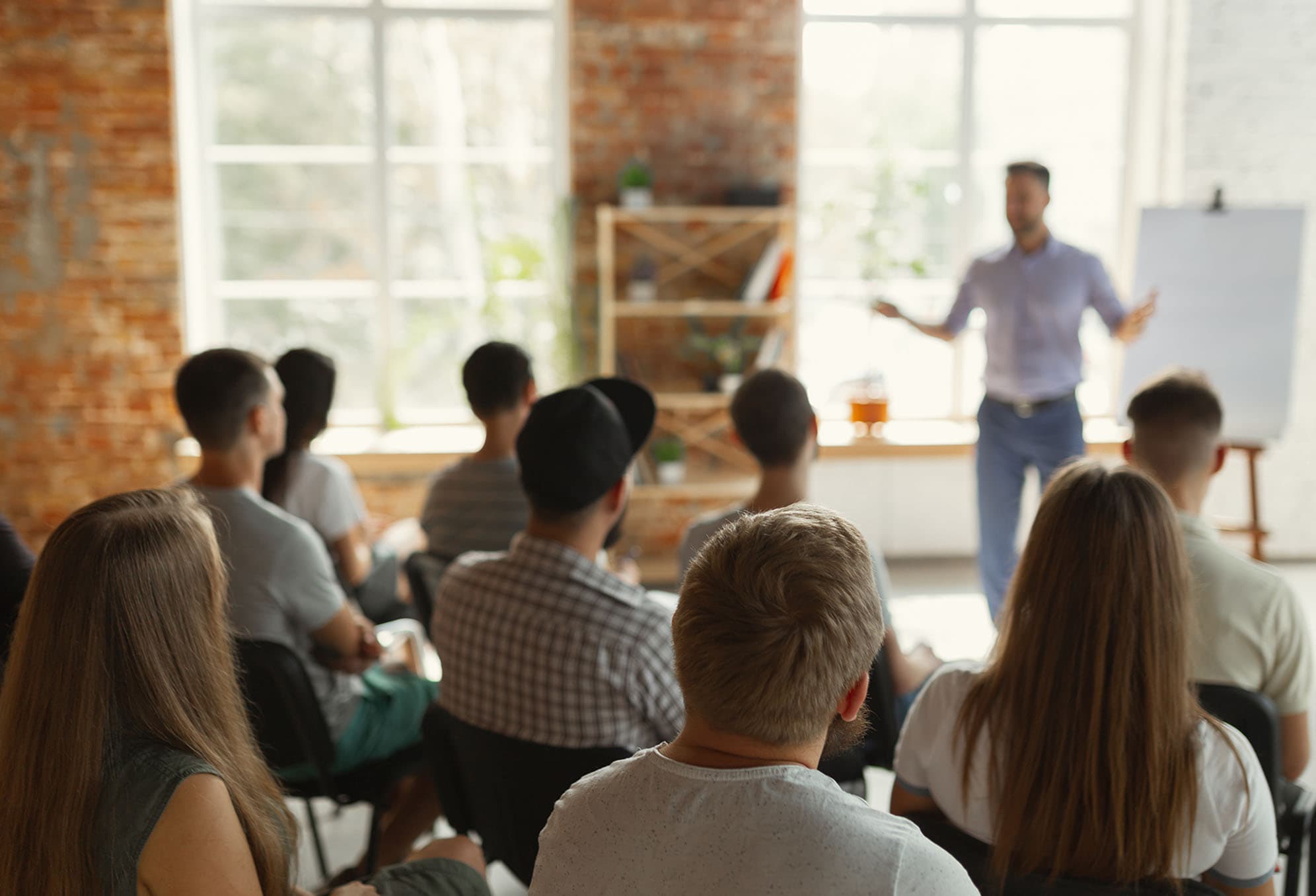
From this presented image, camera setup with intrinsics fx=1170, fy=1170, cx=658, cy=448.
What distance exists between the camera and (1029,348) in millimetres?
4566

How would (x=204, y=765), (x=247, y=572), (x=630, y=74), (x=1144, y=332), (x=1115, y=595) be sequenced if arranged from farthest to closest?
1. (x=630, y=74)
2. (x=1144, y=332)
3. (x=247, y=572)
4. (x=1115, y=595)
5. (x=204, y=765)

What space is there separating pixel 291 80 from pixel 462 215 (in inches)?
42.2

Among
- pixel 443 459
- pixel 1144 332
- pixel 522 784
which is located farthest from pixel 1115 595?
pixel 443 459

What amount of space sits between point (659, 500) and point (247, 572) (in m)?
3.52

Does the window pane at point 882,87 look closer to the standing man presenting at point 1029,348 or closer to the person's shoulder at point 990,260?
the person's shoulder at point 990,260

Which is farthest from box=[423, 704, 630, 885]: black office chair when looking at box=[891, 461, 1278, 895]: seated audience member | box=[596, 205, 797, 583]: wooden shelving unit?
box=[596, 205, 797, 583]: wooden shelving unit

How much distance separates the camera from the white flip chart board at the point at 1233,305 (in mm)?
5090

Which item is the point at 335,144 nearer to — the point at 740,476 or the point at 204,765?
the point at 740,476

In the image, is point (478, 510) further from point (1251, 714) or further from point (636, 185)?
point (636, 185)

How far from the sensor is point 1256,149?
5781mm

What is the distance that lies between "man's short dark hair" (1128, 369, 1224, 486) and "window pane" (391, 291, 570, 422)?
380 cm

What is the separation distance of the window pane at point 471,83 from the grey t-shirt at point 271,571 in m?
3.89

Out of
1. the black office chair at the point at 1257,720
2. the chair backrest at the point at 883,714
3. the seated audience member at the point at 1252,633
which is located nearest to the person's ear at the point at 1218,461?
the seated audience member at the point at 1252,633

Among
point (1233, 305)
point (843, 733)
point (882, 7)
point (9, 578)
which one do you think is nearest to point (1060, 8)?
point (882, 7)
